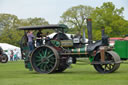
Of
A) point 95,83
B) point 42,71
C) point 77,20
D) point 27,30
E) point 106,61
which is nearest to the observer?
point 95,83

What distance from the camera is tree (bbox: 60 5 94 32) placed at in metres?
63.2

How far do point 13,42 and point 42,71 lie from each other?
55.1 meters

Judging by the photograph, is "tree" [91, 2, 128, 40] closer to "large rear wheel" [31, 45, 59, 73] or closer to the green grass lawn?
"large rear wheel" [31, 45, 59, 73]

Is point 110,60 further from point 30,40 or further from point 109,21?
point 109,21

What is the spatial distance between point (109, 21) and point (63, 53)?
36.5m

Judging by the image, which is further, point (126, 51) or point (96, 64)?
point (126, 51)

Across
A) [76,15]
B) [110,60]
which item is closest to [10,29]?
[76,15]

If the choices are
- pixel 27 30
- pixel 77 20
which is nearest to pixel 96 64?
pixel 27 30

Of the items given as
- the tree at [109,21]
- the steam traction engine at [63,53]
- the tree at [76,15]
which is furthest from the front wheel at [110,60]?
the tree at [76,15]

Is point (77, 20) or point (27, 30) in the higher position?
point (77, 20)

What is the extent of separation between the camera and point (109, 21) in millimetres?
50375

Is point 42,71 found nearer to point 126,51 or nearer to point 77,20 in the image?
point 126,51

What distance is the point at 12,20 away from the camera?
7250cm

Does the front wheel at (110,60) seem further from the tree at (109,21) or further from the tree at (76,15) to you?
the tree at (76,15)
